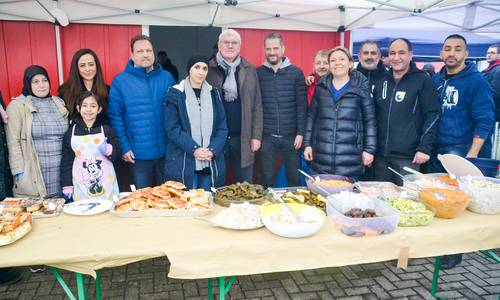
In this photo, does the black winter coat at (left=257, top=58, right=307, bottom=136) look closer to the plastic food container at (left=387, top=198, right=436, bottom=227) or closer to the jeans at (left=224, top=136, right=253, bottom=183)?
the jeans at (left=224, top=136, right=253, bottom=183)

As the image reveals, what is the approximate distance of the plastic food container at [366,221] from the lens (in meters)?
1.86

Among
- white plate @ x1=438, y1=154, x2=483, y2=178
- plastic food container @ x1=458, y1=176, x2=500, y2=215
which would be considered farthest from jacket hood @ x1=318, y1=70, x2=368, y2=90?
plastic food container @ x1=458, y1=176, x2=500, y2=215

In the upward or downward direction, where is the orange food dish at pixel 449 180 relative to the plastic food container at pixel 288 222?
upward

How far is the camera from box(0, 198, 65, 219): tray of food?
6.73 ft

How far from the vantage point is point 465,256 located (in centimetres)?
350

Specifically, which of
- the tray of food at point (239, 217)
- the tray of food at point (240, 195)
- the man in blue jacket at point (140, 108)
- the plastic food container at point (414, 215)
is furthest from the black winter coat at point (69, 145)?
the plastic food container at point (414, 215)

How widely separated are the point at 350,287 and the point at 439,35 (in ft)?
20.4

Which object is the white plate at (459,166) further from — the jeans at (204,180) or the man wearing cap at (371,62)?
the jeans at (204,180)

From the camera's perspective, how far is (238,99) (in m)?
3.50

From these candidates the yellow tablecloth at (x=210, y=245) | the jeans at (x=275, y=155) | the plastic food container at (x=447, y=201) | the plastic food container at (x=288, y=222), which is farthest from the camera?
the jeans at (x=275, y=155)

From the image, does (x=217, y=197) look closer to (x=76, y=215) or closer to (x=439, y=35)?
(x=76, y=215)

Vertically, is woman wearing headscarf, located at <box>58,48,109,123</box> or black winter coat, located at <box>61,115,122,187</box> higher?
woman wearing headscarf, located at <box>58,48,109,123</box>

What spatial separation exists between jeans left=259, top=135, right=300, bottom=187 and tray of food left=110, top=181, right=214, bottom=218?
1564 mm

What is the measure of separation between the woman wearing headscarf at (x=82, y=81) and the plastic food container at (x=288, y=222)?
71.4 inches
